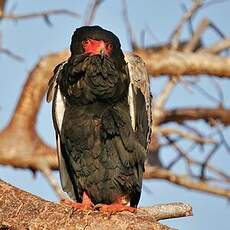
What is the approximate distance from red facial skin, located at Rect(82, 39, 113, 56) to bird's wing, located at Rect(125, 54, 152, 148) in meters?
0.24

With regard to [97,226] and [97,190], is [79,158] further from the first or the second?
[97,226]

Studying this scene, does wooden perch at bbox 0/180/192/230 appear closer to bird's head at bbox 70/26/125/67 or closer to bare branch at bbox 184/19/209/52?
bird's head at bbox 70/26/125/67

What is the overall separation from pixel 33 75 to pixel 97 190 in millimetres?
4574

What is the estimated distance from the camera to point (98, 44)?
5.30m

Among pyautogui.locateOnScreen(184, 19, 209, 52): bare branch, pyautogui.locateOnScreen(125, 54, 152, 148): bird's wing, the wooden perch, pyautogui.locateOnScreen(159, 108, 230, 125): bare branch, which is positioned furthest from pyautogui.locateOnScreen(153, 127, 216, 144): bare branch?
the wooden perch

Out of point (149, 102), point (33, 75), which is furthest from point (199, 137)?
point (149, 102)

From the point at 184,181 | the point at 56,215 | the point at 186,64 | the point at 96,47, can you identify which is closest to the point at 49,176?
the point at 184,181

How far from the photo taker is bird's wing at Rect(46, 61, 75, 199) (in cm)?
539

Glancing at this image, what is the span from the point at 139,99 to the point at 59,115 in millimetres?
545

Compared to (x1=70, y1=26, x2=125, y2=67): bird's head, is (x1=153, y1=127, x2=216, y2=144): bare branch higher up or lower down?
lower down

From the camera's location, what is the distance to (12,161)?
31.1ft

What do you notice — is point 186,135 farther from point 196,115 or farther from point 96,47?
point 96,47

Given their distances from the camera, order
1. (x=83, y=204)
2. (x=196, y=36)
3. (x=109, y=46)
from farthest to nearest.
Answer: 1. (x=196, y=36)
2. (x=109, y=46)
3. (x=83, y=204)

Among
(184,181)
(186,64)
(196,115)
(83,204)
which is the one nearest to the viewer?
(83,204)
